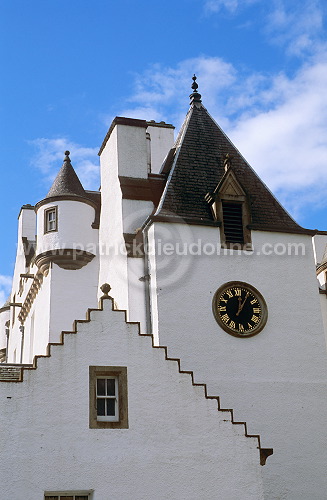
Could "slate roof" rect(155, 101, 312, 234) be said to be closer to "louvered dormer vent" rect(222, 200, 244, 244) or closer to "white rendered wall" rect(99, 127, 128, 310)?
"louvered dormer vent" rect(222, 200, 244, 244)

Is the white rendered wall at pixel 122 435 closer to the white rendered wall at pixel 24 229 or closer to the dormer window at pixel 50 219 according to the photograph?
the dormer window at pixel 50 219

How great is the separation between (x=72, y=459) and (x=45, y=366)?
238cm

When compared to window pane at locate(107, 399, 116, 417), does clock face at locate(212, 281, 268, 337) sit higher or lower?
higher

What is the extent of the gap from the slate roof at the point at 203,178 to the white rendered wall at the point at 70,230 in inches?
228

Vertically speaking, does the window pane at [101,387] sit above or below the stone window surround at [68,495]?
above

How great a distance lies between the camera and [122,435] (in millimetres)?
19547

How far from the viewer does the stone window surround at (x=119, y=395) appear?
19.5 meters

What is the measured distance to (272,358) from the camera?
2627cm

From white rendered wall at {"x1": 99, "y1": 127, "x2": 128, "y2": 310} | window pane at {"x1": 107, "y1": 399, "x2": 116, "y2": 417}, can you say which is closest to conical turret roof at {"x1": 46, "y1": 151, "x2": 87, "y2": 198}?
white rendered wall at {"x1": 99, "y1": 127, "x2": 128, "y2": 310}

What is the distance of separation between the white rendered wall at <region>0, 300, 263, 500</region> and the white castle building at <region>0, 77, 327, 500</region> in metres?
0.03

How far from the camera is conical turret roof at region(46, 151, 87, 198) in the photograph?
116ft

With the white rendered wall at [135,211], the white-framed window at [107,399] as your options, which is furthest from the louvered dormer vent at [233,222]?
the white-framed window at [107,399]

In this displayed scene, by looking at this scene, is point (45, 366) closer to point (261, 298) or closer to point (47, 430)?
point (47, 430)

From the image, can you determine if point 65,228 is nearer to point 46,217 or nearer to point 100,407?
point 46,217
